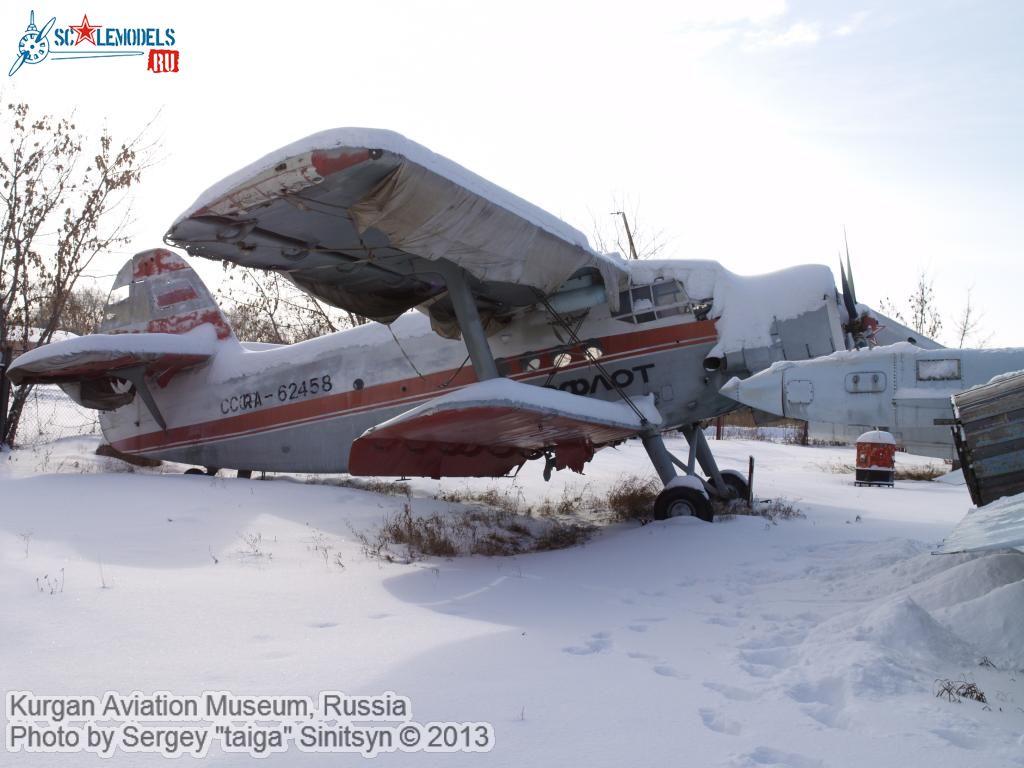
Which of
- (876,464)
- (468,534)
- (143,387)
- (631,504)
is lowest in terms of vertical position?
(876,464)

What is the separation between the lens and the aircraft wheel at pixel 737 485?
394 inches

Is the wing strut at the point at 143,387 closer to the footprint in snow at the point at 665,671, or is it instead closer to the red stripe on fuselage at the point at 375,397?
the red stripe on fuselage at the point at 375,397

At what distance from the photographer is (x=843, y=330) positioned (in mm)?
8406

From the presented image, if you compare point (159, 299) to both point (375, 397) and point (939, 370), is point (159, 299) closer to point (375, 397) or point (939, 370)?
point (375, 397)

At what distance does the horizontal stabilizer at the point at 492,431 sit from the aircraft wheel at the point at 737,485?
252cm

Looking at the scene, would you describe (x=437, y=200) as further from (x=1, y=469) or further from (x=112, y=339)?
(x=1, y=469)

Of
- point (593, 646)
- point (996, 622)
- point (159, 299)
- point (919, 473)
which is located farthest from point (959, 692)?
point (919, 473)

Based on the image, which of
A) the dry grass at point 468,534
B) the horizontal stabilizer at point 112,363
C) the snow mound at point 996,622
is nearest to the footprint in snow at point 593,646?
the snow mound at point 996,622

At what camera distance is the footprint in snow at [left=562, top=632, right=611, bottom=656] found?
12.6 ft

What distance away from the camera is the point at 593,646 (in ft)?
12.9

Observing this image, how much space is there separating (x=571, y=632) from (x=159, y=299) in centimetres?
1016

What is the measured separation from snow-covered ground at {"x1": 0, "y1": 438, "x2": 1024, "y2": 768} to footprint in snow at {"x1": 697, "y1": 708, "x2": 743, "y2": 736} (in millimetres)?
11

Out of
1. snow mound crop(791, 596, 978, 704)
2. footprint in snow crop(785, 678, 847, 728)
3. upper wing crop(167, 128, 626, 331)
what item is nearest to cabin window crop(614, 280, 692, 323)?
upper wing crop(167, 128, 626, 331)

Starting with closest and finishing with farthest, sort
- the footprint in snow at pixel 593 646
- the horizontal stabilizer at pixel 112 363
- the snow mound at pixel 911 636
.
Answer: the snow mound at pixel 911 636 < the footprint in snow at pixel 593 646 < the horizontal stabilizer at pixel 112 363
